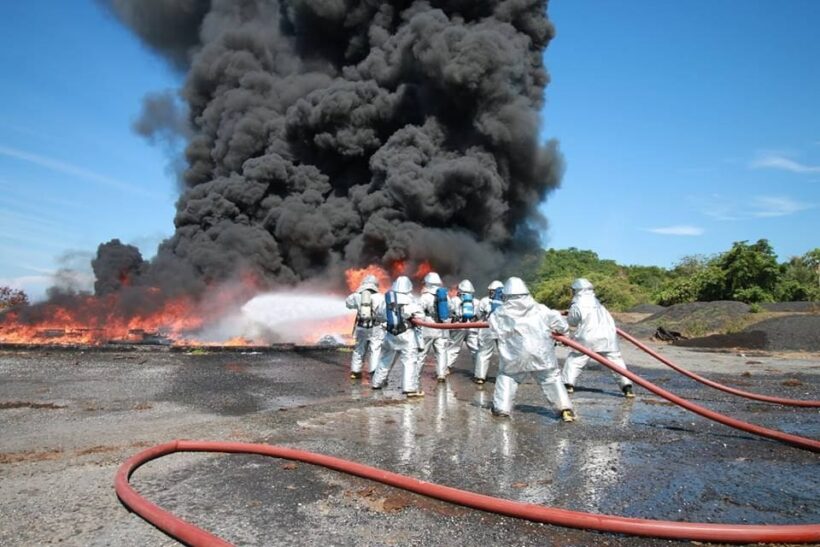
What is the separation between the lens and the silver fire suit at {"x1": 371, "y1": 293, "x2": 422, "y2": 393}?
8.47m

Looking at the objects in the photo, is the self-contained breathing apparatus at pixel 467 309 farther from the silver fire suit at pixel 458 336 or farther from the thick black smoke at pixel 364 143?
the thick black smoke at pixel 364 143

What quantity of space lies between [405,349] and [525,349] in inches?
88.4

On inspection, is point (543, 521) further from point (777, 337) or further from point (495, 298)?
point (777, 337)

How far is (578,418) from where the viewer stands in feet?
22.9

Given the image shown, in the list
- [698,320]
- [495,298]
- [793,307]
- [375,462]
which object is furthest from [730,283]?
[375,462]

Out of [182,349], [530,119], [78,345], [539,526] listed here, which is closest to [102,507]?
[539,526]

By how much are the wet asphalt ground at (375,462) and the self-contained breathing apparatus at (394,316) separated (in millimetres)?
990

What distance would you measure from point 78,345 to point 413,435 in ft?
40.7

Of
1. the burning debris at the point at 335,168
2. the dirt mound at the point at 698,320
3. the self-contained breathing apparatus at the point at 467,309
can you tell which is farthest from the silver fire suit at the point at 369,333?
the dirt mound at the point at 698,320

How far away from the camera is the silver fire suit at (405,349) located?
8469mm

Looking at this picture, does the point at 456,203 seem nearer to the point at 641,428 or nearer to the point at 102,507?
the point at 641,428

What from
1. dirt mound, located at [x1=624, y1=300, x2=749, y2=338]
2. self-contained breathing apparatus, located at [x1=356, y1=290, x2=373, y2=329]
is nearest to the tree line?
dirt mound, located at [x1=624, y1=300, x2=749, y2=338]

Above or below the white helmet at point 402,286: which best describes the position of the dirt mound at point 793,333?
below

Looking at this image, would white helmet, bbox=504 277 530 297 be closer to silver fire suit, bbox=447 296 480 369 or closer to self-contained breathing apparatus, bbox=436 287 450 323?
self-contained breathing apparatus, bbox=436 287 450 323
